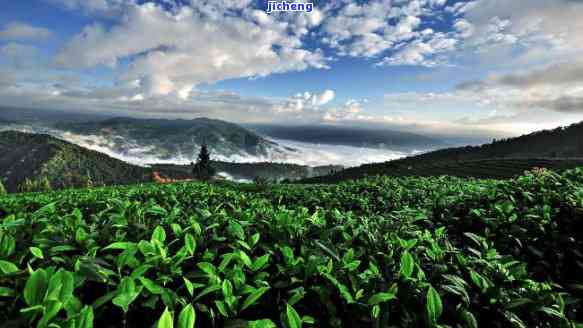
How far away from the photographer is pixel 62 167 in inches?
5787

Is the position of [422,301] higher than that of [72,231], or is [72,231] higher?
[72,231]

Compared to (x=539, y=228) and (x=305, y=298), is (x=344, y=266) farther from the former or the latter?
(x=539, y=228)

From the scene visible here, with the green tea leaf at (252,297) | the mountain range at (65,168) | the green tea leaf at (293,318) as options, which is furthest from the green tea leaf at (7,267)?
the mountain range at (65,168)

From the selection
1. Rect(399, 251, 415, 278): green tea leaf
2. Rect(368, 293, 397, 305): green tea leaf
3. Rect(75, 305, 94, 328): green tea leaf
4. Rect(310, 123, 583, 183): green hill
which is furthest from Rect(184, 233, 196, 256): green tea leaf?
Rect(310, 123, 583, 183): green hill

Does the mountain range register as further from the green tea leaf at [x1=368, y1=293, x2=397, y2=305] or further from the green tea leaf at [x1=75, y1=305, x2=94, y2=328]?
the green tea leaf at [x1=75, y1=305, x2=94, y2=328]

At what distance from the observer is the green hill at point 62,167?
435 ft

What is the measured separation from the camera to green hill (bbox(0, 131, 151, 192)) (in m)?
133

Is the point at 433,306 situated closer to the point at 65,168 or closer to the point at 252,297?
the point at 252,297

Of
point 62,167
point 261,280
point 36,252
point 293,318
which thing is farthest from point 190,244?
point 62,167

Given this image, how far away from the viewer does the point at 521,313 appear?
5.24 ft

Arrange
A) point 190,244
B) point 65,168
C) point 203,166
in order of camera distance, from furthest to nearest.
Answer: point 65,168 < point 203,166 < point 190,244

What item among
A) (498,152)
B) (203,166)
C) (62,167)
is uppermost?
(498,152)

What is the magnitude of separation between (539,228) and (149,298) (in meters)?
3.77

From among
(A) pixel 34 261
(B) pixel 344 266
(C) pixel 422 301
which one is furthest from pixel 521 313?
(A) pixel 34 261
